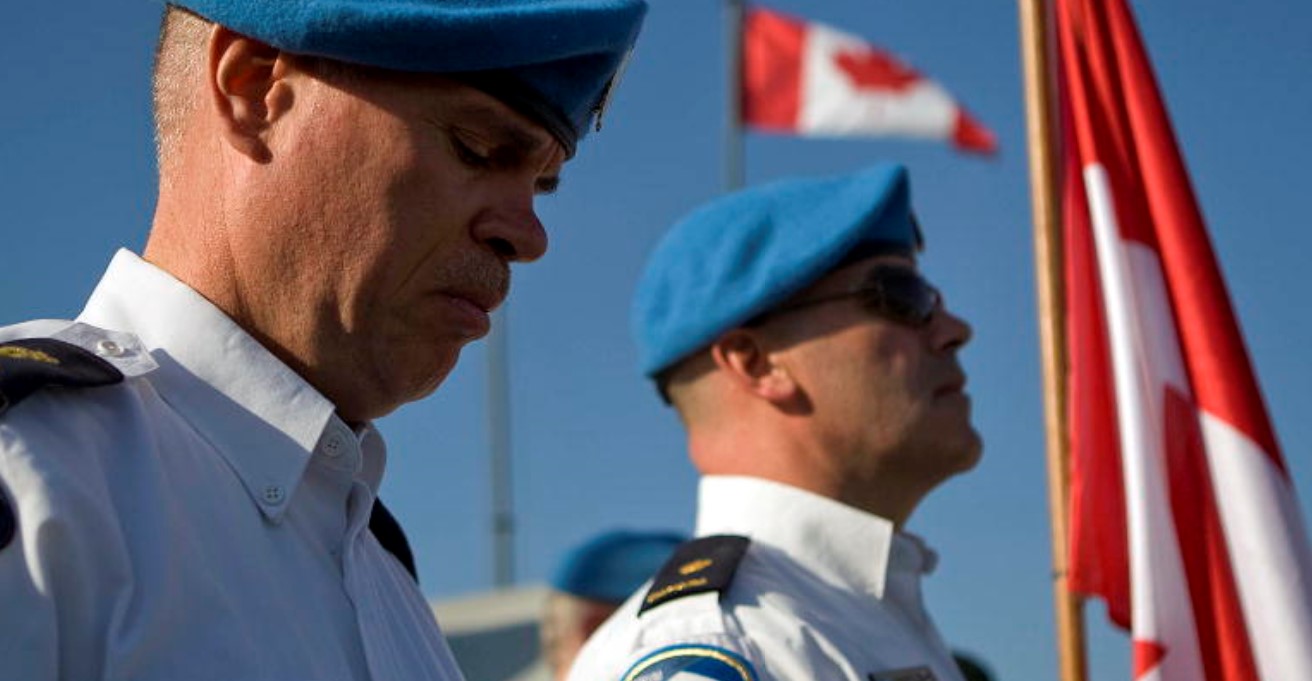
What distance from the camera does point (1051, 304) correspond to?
181 inches

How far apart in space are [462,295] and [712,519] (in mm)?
1916

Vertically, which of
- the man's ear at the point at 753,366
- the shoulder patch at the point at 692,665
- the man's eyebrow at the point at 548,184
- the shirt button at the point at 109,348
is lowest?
the shoulder patch at the point at 692,665

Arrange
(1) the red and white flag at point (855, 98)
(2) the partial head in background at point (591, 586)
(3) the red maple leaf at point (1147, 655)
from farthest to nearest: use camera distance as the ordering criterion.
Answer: (1) the red and white flag at point (855, 98) → (2) the partial head in background at point (591, 586) → (3) the red maple leaf at point (1147, 655)

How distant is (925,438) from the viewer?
158 inches

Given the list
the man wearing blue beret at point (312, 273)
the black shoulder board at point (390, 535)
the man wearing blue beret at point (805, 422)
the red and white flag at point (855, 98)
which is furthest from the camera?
the red and white flag at point (855, 98)

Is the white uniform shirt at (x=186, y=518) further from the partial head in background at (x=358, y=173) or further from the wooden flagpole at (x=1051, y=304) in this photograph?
the wooden flagpole at (x=1051, y=304)

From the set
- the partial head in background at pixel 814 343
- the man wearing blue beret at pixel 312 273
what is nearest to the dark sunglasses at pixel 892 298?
the partial head in background at pixel 814 343

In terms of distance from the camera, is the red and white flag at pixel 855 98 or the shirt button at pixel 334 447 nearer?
the shirt button at pixel 334 447

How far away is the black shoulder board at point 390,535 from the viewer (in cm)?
265

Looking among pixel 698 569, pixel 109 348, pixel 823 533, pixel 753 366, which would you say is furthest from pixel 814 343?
pixel 109 348

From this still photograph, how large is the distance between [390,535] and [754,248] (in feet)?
5.99

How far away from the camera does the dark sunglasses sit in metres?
4.20

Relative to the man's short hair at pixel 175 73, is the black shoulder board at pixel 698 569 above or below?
below

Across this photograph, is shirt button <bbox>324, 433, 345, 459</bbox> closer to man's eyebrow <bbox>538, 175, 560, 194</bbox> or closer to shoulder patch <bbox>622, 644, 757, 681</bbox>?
man's eyebrow <bbox>538, 175, 560, 194</bbox>
